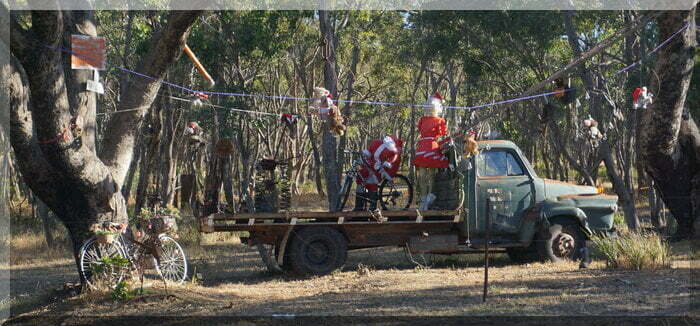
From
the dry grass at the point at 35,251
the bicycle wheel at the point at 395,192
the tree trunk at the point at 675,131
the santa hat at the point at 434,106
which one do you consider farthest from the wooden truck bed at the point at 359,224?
the dry grass at the point at 35,251

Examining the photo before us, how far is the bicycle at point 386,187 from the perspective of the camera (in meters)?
13.1

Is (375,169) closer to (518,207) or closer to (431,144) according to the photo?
(431,144)

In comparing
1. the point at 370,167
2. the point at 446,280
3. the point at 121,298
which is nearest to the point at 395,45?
the point at 370,167

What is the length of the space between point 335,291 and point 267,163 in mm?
2800

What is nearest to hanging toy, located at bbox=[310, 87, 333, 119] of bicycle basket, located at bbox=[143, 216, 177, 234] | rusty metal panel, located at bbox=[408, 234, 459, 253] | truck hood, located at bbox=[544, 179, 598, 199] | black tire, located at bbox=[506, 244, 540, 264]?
rusty metal panel, located at bbox=[408, 234, 459, 253]

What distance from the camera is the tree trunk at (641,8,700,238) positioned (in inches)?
514

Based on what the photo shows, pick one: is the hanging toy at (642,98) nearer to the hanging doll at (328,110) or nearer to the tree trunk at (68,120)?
the hanging doll at (328,110)

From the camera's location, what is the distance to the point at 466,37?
24.3 meters

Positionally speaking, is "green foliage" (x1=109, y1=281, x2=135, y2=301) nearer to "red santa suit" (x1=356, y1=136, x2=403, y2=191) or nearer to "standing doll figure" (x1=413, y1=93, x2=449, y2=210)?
"red santa suit" (x1=356, y1=136, x2=403, y2=191)

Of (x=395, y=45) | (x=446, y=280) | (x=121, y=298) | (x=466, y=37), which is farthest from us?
(x=395, y=45)

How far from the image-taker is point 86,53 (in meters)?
10.4

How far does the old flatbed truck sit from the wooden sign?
3133 millimetres

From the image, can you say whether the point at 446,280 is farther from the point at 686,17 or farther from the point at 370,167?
the point at 686,17

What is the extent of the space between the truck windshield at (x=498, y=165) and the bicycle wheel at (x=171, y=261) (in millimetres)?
4748
